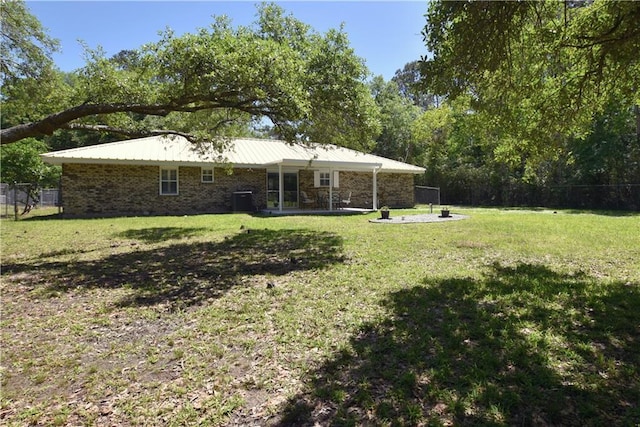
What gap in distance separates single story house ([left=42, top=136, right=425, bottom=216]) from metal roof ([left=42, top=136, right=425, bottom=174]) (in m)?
0.04

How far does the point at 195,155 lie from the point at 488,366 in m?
17.1

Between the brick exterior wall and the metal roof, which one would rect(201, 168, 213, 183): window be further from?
the metal roof

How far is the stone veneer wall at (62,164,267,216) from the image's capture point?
1631cm

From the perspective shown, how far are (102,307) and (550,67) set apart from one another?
8.35 meters

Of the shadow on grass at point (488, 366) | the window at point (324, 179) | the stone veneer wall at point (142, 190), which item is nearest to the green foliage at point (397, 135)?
the window at point (324, 179)

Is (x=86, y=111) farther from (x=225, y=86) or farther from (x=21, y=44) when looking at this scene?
(x=21, y=44)

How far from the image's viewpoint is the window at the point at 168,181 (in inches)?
703

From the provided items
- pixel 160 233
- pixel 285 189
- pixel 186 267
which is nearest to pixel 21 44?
pixel 160 233

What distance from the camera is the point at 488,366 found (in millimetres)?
3184

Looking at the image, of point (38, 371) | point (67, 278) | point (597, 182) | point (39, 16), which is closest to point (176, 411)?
point (38, 371)

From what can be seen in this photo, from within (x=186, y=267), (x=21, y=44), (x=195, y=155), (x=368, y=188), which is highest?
(x=21, y=44)

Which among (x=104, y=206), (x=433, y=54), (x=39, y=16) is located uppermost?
(x=39, y=16)

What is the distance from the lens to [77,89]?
924cm

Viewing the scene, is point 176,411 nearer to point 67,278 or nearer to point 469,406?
point 469,406
